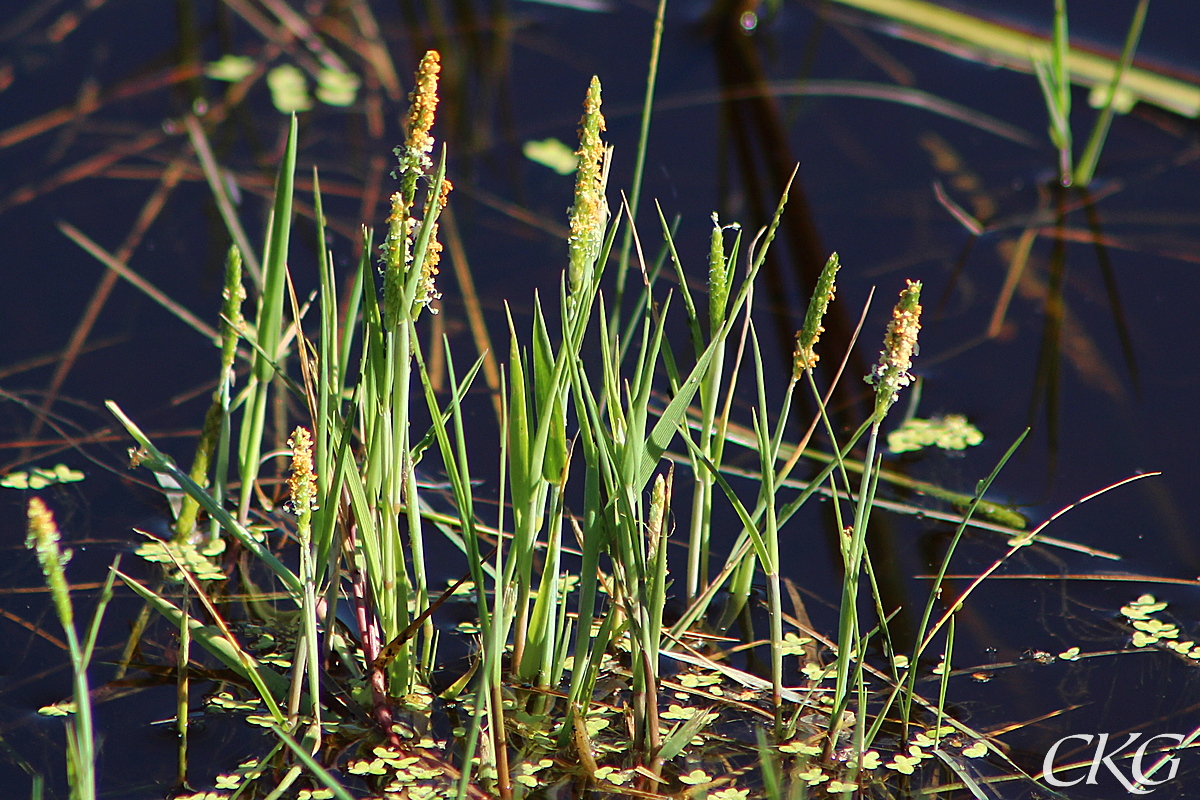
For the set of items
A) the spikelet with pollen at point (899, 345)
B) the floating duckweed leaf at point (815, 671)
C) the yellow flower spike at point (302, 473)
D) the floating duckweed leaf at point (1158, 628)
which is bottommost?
the floating duckweed leaf at point (815, 671)

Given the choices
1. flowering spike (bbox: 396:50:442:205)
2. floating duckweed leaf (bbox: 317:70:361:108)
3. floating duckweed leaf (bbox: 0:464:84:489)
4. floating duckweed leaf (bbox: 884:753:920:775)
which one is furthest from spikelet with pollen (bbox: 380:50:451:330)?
floating duckweed leaf (bbox: 317:70:361:108)

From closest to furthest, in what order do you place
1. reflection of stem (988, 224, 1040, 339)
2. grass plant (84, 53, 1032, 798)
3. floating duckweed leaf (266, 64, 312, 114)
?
grass plant (84, 53, 1032, 798) < reflection of stem (988, 224, 1040, 339) < floating duckweed leaf (266, 64, 312, 114)

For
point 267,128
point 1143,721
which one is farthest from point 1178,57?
point 267,128

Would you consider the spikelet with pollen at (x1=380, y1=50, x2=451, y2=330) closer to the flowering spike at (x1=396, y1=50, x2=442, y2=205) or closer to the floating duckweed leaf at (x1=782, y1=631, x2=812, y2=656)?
the flowering spike at (x1=396, y1=50, x2=442, y2=205)

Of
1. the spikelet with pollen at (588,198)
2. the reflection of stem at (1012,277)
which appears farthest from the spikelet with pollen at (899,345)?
the reflection of stem at (1012,277)

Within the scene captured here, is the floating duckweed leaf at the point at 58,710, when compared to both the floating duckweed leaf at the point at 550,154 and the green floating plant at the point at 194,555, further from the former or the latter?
the floating duckweed leaf at the point at 550,154

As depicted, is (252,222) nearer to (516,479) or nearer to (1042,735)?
(516,479)

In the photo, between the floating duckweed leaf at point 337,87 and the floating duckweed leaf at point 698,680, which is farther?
the floating duckweed leaf at point 337,87
